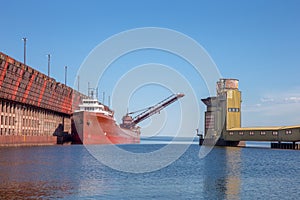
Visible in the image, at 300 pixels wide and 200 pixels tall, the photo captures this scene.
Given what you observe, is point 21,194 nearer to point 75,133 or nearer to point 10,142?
point 10,142

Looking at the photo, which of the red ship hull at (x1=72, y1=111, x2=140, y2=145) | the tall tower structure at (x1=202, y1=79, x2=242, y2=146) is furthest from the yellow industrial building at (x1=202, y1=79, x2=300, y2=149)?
the red ship hull at (x1=72, y1=111, x2=140, y2=145)

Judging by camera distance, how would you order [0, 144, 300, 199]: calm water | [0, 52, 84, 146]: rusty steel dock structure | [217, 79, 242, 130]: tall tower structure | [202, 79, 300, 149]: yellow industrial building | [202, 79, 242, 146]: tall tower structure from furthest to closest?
[202, 79, 242, 146]: tall tower structure → [217, 79, 242, 130]: tall tower structure → [202, 79, 300, 149]: yellow industrial building → [0, 52, 84, 146]: rusty steel dock structure → [0, 144, 300, 199]: calm water

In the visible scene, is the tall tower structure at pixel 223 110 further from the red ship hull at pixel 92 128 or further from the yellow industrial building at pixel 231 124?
the red ship hull at pixel 92 128

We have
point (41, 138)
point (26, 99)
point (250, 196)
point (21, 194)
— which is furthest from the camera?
point (41, 138)

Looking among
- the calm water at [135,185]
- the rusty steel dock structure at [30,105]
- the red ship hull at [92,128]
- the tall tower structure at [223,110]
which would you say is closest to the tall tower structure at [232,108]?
the tall tower structure at [223,110]

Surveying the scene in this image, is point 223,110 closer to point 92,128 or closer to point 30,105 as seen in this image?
point 92,128

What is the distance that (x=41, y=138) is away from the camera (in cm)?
9044

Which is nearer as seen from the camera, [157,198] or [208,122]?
[157,198]

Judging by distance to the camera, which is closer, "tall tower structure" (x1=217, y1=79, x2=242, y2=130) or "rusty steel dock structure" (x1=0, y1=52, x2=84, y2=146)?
"rusty steel dock structure" (x1=0, y1=52, x2=84, y2=146)

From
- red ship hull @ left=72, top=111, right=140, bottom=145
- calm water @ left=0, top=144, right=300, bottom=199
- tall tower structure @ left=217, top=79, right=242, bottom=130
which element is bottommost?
calm water @ left=0, top=144, right=300, bottom=199

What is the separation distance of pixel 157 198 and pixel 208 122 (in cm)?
8180

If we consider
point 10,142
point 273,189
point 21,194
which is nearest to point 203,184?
point 273,189

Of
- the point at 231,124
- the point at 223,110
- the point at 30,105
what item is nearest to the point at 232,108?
the point at 223,110

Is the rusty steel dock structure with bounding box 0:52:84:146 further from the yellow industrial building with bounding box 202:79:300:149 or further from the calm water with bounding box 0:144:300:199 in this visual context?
the calm water with bounding box 0:144:300:199
